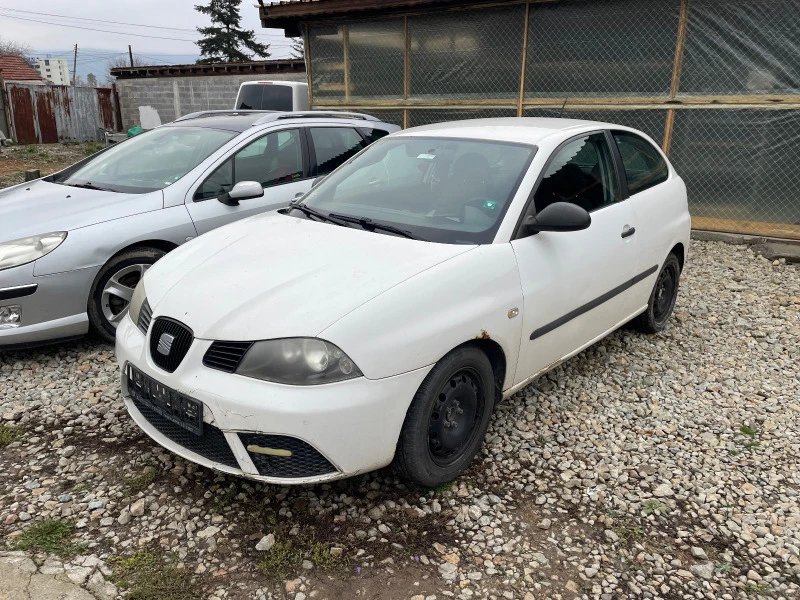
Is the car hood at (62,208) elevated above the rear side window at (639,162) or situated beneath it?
situated beneath

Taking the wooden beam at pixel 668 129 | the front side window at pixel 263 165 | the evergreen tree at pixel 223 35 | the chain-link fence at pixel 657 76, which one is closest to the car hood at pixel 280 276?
the front side window at pixel 263 165

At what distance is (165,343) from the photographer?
2631 millimetres

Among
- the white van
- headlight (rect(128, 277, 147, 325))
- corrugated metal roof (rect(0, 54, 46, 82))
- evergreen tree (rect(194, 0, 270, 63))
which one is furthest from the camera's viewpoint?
evergreen tree (rect(194, 0, 270, 63))

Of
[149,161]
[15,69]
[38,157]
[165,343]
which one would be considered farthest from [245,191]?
[15,69]

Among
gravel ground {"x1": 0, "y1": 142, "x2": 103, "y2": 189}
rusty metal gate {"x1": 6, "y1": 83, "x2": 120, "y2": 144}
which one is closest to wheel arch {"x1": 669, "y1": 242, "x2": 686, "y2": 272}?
gravel ground {"x1": 0, "y1": 142, "x2": 103, "y2": 189}

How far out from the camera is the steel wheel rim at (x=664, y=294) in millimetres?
4637

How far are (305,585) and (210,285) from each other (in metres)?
1.32

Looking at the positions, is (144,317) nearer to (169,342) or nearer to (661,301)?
(169,342)

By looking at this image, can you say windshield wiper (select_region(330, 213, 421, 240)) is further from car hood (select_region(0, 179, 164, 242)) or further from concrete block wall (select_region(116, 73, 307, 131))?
concrete block wall (select_region(116, 73, 307, 131))

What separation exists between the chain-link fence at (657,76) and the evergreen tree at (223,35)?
3332cm

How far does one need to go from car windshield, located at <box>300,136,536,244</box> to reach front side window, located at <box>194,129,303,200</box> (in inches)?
49.8

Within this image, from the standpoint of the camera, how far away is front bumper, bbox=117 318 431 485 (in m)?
2.32

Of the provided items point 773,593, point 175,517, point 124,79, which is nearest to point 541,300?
point 773,593

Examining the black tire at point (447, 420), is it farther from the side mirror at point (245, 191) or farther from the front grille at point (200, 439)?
the side mirror at point (245, 191)
